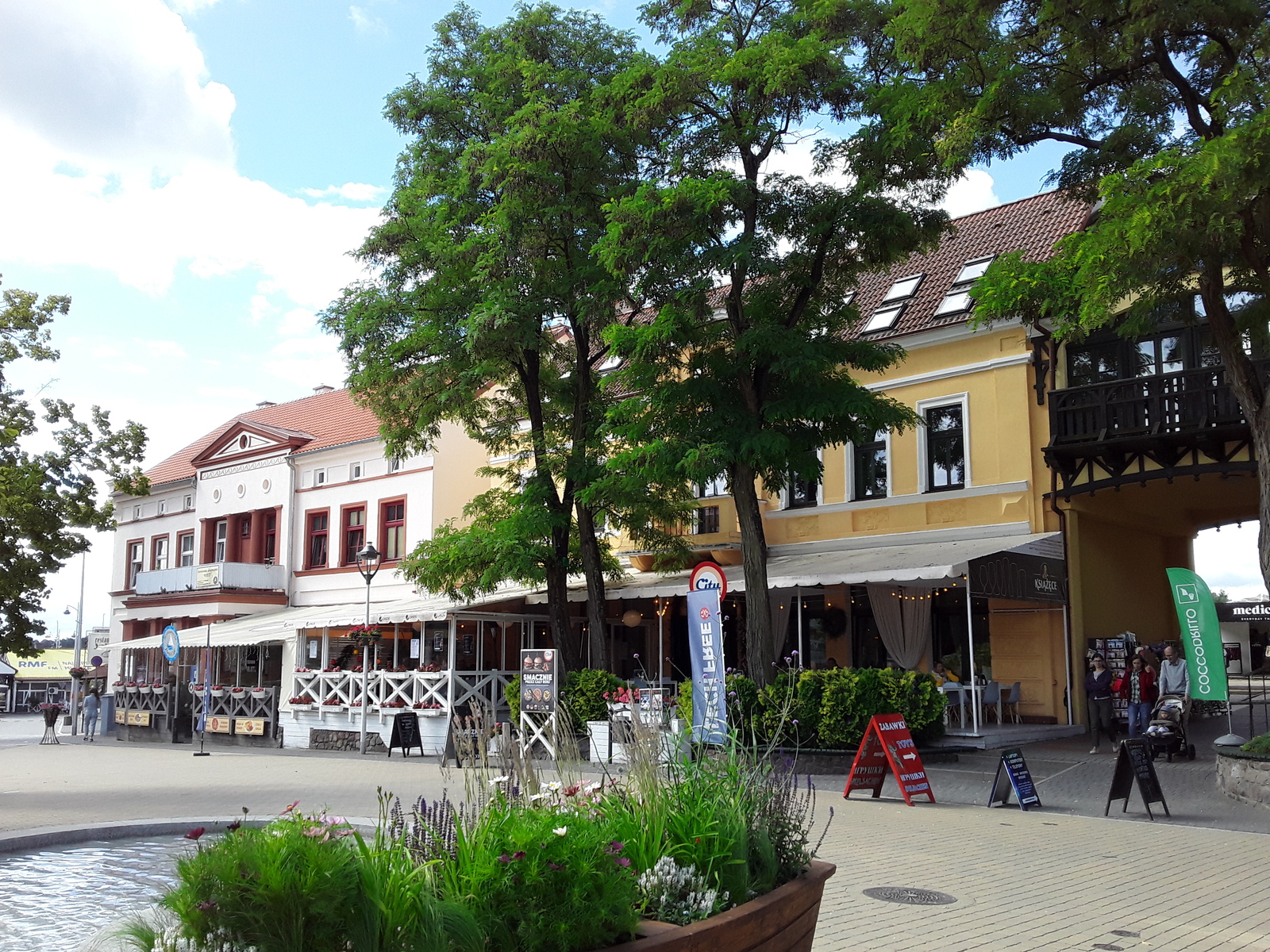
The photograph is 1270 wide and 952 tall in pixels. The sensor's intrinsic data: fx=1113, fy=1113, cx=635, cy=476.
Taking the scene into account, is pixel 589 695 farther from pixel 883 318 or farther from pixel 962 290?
pixel 962 290

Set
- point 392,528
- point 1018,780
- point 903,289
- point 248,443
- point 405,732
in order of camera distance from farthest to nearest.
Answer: point 248,443 < point 392,528 < point 903,289 < point 405,732 < point 1018,780

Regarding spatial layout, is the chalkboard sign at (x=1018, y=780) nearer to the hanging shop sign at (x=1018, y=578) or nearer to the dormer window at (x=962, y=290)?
the hanging shop sign at (x=1018, y=578)

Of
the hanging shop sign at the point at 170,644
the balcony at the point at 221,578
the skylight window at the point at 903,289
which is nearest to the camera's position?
the hanging shop sign at the point at 170,644

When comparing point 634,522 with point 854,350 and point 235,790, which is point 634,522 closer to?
point 854,350

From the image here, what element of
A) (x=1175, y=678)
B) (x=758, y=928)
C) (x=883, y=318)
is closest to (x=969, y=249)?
(x=883, y=318)

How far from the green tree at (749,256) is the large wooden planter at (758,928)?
1139 cm

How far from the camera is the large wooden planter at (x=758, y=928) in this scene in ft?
12.7

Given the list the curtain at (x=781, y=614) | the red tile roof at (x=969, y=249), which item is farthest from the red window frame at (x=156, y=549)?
the red tile roof at (x=969, y=249)

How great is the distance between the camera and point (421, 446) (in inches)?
917

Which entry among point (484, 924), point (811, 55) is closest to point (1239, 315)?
point (811, 55)

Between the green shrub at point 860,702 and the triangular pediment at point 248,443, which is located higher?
the triangular pediment at point 248,443

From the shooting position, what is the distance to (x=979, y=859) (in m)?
9.34

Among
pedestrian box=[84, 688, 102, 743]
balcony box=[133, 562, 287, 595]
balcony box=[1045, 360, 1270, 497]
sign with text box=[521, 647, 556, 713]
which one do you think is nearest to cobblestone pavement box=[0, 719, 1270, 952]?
Result: sign with text box=[521, 647, 556, 713]

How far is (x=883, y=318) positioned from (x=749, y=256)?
7.99m
